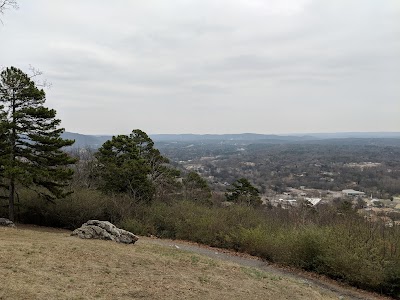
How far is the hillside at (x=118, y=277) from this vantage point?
6.62 metres

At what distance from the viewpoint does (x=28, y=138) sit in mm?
18938

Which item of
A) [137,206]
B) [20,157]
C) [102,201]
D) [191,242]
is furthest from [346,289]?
[20,157]

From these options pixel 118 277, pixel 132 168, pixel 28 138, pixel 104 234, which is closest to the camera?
pixel 118 277

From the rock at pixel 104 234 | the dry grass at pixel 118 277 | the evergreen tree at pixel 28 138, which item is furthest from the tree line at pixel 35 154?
the dry grass at pixel 118 277

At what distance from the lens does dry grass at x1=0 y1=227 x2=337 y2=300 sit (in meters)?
6.62

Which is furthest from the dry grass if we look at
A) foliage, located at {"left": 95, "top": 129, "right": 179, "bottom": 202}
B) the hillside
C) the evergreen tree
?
foliage, located at {"left": 95, "top": 129, "right": 179, "bottom": 202}

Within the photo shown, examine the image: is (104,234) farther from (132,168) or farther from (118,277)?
(132,168)

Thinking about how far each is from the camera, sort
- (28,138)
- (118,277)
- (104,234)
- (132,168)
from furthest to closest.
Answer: (132,168)
(28,138)
(104,234)
(118,277)

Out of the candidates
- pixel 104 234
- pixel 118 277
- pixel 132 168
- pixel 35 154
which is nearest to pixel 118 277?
pixel 118 277

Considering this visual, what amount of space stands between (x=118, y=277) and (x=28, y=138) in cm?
1361

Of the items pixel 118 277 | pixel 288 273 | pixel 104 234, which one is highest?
pixel 118 277

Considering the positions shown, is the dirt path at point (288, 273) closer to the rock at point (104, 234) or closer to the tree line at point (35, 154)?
the rock at point (104, 234)

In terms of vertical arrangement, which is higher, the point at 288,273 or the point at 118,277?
the point at 118,277

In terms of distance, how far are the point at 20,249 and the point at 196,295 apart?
4.67 metres
